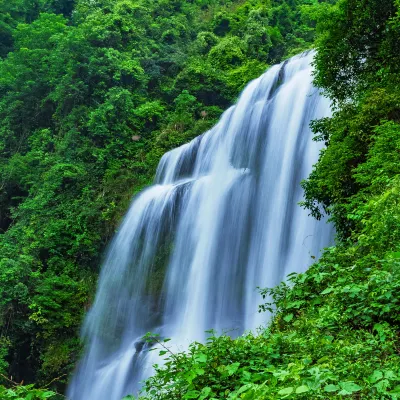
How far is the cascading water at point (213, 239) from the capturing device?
914 centimetres

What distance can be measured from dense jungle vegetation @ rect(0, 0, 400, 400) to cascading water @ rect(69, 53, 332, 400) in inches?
39.1

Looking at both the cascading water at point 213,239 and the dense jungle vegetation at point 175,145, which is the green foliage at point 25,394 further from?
the cascading water at point 213,239

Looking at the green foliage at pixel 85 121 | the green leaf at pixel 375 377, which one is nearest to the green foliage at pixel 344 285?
the green leaf at pixel 375 377

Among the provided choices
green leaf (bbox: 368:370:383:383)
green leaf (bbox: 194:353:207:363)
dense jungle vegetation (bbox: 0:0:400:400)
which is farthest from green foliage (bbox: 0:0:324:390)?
green leaf (bbox: 368:370:383:383)

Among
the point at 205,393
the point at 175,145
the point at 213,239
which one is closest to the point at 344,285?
the point at 205,393

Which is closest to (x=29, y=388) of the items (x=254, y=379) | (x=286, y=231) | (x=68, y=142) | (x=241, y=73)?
(x=254, y=379)

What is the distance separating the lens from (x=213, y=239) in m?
10.6

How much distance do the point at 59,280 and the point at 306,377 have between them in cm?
1112

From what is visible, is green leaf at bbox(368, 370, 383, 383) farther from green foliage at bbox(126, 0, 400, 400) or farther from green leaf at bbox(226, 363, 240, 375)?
green leaf at bbox(226, 363, 240, 375)

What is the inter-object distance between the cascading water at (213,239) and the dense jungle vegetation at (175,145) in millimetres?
994

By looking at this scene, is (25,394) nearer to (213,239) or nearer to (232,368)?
(232,368)

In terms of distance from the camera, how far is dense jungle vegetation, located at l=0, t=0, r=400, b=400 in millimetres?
2912

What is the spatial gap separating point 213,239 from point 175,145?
5896 millimetres

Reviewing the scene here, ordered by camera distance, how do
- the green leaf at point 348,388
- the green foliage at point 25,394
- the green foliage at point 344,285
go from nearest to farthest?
the green leaf at point 348,388 < the green foliage at point 344,285 < the green foliage at point 25,394
